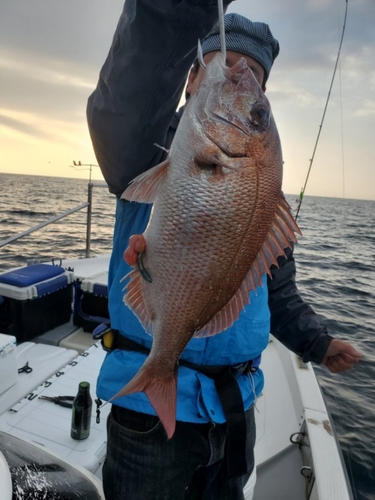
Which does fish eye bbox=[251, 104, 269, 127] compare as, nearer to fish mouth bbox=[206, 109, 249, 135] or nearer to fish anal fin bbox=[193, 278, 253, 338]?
fish mouth bbox=[206, 109, 249, 135]

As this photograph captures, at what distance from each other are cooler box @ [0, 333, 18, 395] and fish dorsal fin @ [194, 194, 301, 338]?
237cm

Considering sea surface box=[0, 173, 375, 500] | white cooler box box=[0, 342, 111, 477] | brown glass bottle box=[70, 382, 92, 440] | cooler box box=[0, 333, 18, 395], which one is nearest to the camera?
white cooler box box=[0, 342, 111, 477]

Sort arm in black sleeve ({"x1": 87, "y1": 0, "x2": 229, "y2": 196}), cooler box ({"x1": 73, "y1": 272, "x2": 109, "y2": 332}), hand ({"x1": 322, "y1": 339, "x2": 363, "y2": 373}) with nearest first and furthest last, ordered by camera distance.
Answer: arm in black sleeve ({"x1": 87, "y1": 0, "x2": 229, "y2": 196}), hand ({"x1": 322, "y1": 339, "x2": 363, "y2": 373}), cooler box ({"x1": 73, "y1": 272, "x2": 109, "y2": 332})

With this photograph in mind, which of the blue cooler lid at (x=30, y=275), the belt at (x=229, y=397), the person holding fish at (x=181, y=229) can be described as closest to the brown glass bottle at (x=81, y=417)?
the person holding fish at (x=181, y=229)

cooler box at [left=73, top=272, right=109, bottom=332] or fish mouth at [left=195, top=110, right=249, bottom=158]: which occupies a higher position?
fish mouth at [left=195, top=110, right=249, bottom=158]

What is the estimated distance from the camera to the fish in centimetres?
129

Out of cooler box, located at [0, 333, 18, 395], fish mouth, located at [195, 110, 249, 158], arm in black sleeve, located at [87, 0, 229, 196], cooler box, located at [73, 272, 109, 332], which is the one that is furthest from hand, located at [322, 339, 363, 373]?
cooler box, located at [73, 272, 109, 332]

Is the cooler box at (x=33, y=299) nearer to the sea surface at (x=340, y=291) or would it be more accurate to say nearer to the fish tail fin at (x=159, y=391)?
the fish tail fin at (x=159, y=391)

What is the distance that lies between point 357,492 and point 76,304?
4038mm

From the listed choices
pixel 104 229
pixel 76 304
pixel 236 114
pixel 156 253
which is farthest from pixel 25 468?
pixel 104 229

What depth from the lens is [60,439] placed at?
2.73 metres

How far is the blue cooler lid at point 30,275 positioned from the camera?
4.34 m

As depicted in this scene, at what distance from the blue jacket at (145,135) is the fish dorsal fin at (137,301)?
0.19m

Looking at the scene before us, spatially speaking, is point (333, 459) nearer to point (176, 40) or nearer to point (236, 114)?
Answer: point (236, 114)
